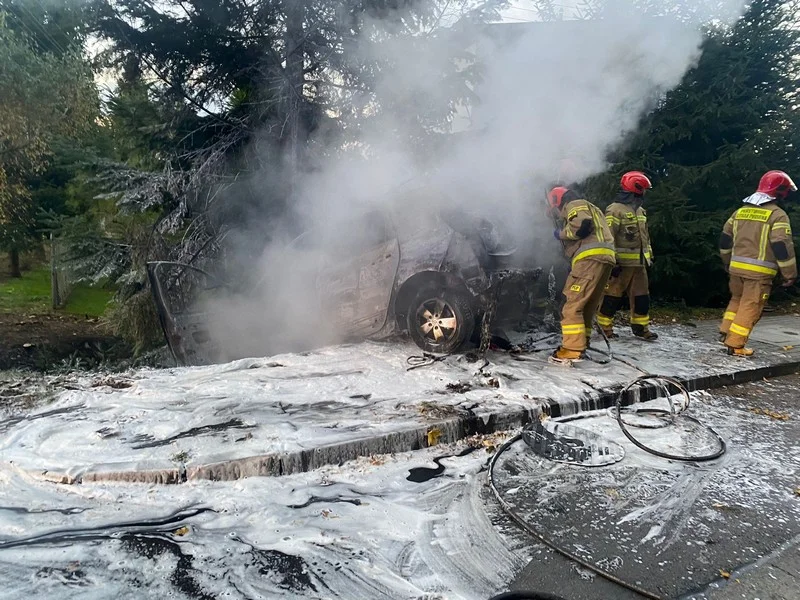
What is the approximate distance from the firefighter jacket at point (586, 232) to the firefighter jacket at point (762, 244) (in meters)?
1.59

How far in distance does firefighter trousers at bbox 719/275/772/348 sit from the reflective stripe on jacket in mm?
1000

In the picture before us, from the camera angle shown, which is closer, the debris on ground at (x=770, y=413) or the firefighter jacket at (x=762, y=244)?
the debris on ground at (x=770, y=413)

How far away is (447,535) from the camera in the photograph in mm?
2559

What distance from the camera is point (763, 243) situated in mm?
5316

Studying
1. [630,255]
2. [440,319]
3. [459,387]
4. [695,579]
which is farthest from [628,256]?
[695,579]

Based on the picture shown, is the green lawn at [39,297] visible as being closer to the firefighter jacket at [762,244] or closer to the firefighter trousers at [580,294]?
the firefighter trousers at [580,294]

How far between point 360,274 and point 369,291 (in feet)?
0.76

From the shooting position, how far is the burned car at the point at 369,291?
500 centimetres

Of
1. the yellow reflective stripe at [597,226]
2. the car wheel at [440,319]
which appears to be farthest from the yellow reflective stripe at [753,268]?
the car wheel at [440,319]

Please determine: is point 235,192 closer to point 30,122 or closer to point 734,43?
point 30,122

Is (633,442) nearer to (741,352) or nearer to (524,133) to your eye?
(741,352)

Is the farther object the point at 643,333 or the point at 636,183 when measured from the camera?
the point at 643,333

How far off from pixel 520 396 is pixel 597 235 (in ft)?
6.48

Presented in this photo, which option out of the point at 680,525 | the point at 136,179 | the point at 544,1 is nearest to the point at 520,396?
the point at 680,525
